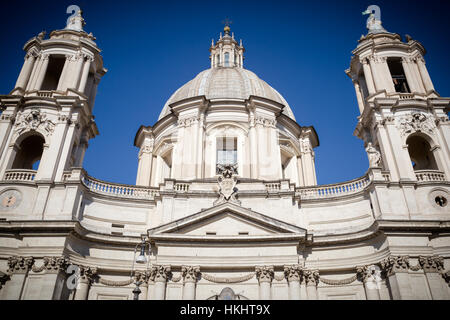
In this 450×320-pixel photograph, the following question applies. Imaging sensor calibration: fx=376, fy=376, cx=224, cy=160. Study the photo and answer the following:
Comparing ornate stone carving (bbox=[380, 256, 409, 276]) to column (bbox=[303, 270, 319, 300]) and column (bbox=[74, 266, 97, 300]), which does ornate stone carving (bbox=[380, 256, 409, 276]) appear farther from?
column (bbox=[74, 266, 97, 300])

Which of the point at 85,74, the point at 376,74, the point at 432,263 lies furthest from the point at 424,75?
the point at 85,74

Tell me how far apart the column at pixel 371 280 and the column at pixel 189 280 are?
28.1 feet

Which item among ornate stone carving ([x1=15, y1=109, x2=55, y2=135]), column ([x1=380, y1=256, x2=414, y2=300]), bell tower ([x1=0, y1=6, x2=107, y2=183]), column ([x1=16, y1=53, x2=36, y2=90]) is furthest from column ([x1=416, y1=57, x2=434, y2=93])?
column ([x1=16, y1=53, x2=36, y2=90])

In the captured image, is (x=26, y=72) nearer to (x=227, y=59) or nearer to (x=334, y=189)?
(x=334, y=189)

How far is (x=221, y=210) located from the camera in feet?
68.0

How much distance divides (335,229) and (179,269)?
900 cm

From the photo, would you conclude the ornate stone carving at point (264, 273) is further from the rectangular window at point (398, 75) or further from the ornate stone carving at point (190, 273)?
the rectangular window at point (398, 75)

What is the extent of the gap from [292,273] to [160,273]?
6.62 metres

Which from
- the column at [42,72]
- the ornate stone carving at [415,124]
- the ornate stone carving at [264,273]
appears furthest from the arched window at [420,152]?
the column at [42,72]

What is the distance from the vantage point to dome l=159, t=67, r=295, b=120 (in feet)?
104

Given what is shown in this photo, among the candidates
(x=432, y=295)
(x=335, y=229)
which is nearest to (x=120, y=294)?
(x=335, y=229)

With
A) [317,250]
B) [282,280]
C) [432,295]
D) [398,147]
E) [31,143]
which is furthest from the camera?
[31,143]

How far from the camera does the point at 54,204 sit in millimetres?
20016
